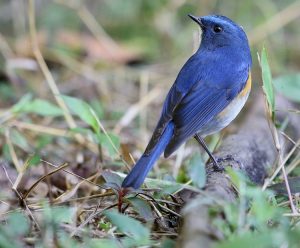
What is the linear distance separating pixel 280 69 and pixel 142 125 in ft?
6.30

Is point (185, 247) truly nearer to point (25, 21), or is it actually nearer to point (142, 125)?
point (142, 125)

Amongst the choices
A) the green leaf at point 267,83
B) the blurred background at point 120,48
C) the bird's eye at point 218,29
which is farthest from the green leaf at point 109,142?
the blurred background at point 120,48

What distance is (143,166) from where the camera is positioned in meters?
2.90

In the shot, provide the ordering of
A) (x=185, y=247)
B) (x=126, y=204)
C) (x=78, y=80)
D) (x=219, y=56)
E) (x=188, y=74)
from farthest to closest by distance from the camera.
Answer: (x=78, y=80) < (x=219, y=56) < (x=188, y=74) < (x=126, y=204) < (x=185, y=247)

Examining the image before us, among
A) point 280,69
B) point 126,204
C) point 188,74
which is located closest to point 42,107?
point 188,74

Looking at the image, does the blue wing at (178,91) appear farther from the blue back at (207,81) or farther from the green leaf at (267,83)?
the green leaf at (267,83)

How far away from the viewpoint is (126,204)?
301 cm

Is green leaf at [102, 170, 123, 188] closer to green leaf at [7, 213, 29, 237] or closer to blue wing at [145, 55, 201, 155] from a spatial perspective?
blue wing at [145, 55, 201, 155]

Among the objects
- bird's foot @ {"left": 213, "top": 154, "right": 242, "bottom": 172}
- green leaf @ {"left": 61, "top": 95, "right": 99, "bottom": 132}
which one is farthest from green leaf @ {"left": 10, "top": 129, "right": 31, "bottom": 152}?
bird's foot @ {"left": 213, "top": 154, "right": 242, "bottom": 172}

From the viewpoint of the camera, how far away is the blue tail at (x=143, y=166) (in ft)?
9.23

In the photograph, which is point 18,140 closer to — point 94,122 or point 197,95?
point 94,122

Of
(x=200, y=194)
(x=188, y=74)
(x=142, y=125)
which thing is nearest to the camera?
(x=200, y=194)

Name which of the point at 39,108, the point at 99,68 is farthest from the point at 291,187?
the point at 99,68

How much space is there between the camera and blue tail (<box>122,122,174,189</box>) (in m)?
2.81
